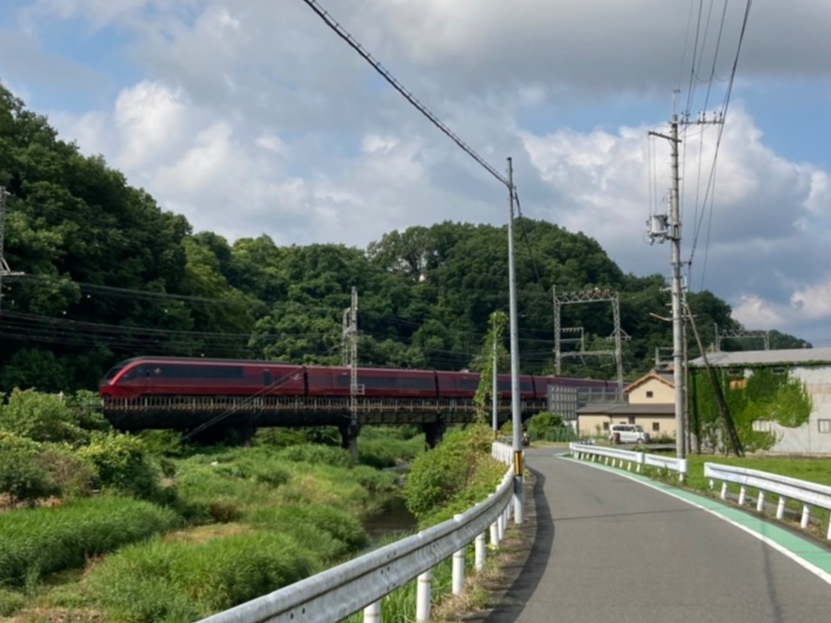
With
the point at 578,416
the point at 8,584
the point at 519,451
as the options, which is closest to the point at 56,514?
the point at 8,584

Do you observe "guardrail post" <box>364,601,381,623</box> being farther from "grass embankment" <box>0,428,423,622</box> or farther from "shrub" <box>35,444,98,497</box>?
"shrub" <box>35,444,98,497</box>

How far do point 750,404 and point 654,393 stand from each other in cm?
2530

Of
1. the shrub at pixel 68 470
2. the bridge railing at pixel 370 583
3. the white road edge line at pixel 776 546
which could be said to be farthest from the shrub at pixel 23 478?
the bridge railing at pixel 370 583

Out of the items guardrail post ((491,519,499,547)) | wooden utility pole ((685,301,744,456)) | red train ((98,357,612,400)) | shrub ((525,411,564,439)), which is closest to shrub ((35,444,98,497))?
guardrail post ((491,519,499,547))

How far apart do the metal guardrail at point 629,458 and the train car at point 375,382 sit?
1474cm

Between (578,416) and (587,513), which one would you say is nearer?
(587,513)

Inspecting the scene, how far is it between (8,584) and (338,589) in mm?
12768

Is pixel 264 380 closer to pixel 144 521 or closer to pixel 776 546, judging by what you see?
pixel 144 521

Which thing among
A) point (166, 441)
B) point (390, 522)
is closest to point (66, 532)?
point (390, 522)

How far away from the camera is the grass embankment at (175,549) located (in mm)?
14281

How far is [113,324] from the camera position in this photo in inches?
2173

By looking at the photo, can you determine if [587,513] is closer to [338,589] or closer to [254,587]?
[254,587]

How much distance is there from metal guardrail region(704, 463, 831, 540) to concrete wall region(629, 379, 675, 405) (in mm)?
49432

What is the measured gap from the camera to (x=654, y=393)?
69.8m
